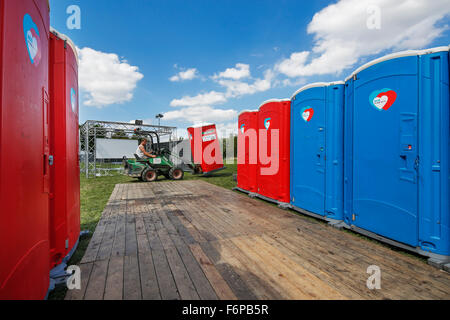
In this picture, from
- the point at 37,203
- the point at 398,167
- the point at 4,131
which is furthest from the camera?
the point at 398,167

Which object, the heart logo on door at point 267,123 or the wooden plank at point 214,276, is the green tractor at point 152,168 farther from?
the wooden plank at point 214,276

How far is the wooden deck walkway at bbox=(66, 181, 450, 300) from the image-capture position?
196 cm

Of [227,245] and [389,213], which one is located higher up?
[389,213]

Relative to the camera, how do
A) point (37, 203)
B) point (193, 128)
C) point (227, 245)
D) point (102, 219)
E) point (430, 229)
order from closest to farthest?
point (37, 203) → point (430, 229) → point (227, 245) → point (102, 219) → point (193, 128)

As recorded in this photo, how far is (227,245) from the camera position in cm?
299

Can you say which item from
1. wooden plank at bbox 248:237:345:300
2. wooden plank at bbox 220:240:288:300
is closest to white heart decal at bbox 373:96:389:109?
wooden plank at bbox 248:237:345:300

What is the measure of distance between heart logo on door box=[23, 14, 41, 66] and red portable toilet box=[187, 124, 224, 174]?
1052cm

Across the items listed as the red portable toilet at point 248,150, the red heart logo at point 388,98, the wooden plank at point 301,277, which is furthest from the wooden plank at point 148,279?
the red portable toilet at point 248,150

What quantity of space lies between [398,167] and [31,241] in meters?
3.94

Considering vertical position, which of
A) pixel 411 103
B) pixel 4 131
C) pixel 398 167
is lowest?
pixel 398 167

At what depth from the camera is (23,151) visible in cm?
135
